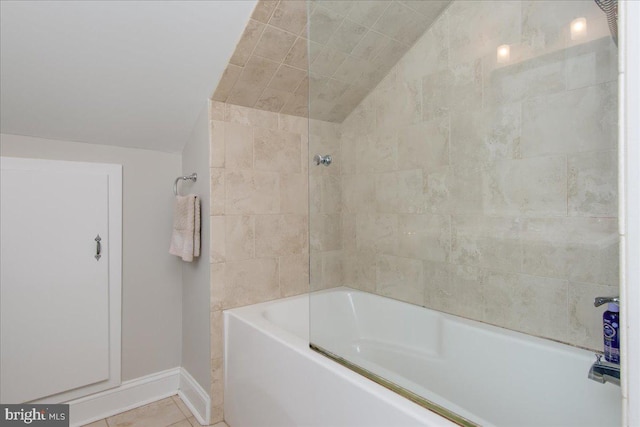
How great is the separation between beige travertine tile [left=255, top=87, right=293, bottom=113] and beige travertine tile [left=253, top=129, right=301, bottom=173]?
14 cm

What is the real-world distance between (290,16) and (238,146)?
73cm

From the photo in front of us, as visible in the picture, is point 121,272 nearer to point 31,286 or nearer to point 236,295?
point 31,286

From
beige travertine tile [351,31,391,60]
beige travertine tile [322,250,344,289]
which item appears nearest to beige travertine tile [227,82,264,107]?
beige travertine tile [351,31,391,60]

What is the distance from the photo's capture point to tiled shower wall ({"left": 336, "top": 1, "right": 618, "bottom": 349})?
4.46 ft

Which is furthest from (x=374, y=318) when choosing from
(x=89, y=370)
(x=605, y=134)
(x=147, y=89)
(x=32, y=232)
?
(x=32, y=232)

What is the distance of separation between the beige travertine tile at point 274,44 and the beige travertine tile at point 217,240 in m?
0.89

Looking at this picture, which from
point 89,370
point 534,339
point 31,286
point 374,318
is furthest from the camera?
point 374,318

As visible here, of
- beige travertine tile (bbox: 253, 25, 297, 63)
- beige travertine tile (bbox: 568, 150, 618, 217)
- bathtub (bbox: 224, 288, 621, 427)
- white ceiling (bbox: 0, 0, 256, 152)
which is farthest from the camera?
beige travertine tile (bbox: 253, 25, 297, 63)

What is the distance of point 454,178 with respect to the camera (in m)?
1.81

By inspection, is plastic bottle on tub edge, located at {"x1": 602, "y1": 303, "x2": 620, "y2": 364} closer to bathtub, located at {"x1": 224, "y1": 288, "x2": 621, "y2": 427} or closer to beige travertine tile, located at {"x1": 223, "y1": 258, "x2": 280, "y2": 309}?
bathtub, located at {"x1": 224, "y1": 288, "x2": 621, "y2": 427}

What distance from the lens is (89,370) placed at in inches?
78.0

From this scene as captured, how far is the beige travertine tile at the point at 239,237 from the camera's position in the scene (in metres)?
1.98

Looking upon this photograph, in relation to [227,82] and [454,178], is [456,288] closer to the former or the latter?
[454,178]

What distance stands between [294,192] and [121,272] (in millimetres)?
1137
